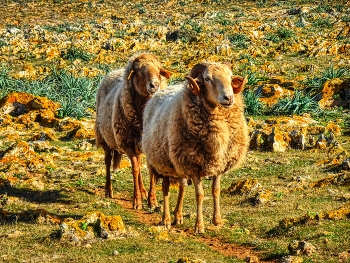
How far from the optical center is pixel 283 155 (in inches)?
539

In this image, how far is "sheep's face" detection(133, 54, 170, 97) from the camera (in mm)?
10655

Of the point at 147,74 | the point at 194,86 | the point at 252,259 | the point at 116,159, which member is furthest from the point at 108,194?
the point at 252,259

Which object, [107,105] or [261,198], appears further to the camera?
[107,105]

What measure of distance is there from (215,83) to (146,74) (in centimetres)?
278

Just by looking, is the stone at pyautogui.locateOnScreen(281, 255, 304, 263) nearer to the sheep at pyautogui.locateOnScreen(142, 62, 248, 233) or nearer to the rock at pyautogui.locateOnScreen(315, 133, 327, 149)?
the sheep at pyautogui.locateOnScreen(142, 62, 248, 233)

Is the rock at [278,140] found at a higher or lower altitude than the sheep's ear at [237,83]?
lower

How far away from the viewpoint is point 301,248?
7273 mm

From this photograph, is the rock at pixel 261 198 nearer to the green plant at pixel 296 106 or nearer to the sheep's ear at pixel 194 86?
the sheep's ear at pixel 194 86

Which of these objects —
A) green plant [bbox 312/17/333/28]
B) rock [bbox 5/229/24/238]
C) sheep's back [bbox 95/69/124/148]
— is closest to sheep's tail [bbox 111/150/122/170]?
sheep's back [bbox 95/69/124/148]

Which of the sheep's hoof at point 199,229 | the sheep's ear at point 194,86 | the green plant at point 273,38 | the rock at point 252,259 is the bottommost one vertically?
the sheep's hoof at point 199,229

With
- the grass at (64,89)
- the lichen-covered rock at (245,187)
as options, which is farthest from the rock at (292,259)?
the grass at (64,89)

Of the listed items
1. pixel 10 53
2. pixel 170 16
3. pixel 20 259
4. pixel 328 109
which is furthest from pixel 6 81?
pixel 170 16

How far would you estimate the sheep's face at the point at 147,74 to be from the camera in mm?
10655

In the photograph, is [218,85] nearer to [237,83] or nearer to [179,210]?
[237,83]
